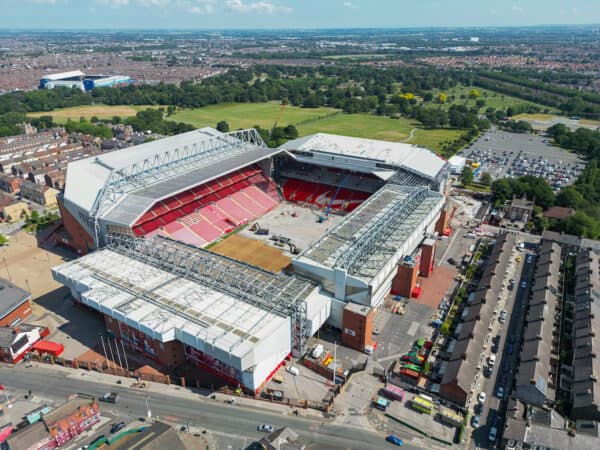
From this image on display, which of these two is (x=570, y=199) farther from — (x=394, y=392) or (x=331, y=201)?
(x=394, y=392)

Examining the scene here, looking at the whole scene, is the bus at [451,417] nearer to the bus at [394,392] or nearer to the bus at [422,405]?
the bus at [422,405]

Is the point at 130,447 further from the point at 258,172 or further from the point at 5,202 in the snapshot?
the point at 5,202

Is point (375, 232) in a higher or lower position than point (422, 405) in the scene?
higher

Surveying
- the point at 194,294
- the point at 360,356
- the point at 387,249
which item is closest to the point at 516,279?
the point at 387,249

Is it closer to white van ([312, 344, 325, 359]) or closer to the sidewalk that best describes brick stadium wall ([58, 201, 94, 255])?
the sidewalk

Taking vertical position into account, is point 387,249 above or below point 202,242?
above

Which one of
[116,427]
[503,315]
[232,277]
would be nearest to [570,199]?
[503,315]
